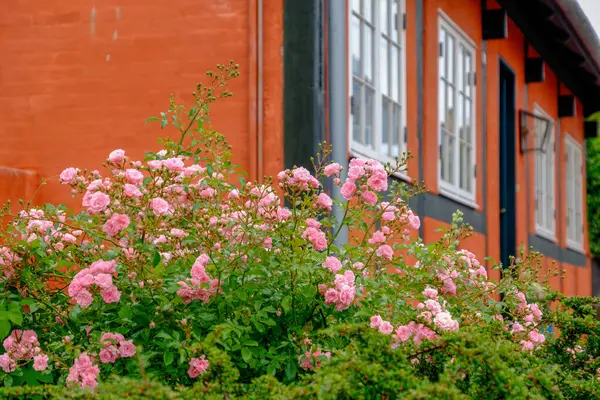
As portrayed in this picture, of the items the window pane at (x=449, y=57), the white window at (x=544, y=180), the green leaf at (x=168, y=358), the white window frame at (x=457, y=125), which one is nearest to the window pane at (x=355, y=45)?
the white window frame at (x=457, y=125)

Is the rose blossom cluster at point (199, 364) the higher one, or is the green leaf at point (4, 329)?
the green leaf at point (4, 329)

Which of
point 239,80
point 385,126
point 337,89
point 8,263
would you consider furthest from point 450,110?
point 8,263

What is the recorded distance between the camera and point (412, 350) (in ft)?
10.1

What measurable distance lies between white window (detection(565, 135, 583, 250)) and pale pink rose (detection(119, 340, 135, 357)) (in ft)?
41.5

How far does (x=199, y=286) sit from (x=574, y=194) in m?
13.5

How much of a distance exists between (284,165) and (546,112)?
8.62 meters

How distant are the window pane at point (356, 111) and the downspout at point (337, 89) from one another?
332 mm

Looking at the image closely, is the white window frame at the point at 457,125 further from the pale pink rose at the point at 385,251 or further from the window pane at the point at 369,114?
the pale pink rose at the point at 385,251

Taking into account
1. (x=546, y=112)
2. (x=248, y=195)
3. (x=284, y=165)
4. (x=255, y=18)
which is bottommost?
(x=248, y=195)

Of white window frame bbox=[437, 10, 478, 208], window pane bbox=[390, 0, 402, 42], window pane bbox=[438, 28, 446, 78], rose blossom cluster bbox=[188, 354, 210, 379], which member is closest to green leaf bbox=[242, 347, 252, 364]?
rose blossom cluster bbox=[188, 354, 210, 379]

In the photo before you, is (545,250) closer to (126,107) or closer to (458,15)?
(458,15)

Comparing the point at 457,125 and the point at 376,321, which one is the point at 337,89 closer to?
the point at 376,321

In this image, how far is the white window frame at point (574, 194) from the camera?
15833 millimetres

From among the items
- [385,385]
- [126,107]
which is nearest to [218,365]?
[385,385]
